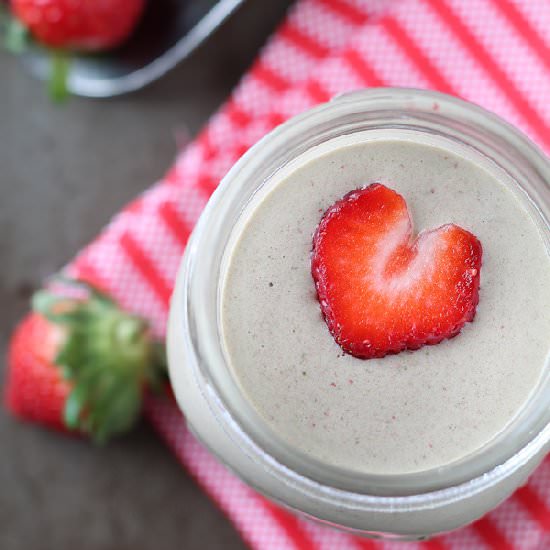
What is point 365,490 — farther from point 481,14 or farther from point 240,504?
point 481,14

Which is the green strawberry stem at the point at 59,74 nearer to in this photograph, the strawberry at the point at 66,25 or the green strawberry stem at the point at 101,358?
the strawberry at the point at 66,25

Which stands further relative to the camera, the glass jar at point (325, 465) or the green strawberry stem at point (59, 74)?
the green strawberry stem at point (59, 74)

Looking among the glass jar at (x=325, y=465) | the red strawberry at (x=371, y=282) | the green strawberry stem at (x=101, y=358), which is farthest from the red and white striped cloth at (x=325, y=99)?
the red strawberry at (x=371, y=282)

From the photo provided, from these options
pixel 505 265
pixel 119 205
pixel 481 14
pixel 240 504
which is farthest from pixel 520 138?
pixel 119 205

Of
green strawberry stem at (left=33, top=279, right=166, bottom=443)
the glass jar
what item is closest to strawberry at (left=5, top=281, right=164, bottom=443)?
green strawberry stem at (left=33, top=279, right=166, bottom=443)

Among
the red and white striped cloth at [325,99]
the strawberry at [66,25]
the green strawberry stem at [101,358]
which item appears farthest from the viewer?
the strawberry at [66,25]

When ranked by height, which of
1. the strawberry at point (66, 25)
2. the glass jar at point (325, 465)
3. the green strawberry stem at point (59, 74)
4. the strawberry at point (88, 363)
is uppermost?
the glass jar at point (325, 465)

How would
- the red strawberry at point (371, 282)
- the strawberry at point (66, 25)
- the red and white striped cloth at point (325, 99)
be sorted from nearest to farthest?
1. the red strawberry at point (371, 282)
2. the red and white striped cloth at point (325, 99)
3. the strawberry at point (66, 25)
